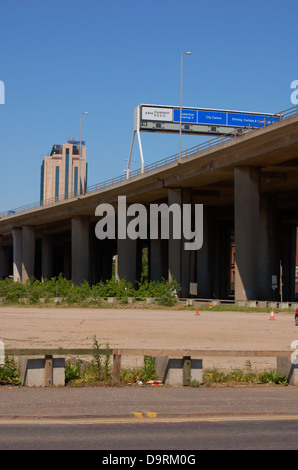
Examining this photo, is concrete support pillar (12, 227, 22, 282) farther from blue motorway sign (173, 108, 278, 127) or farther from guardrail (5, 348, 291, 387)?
guardrail (5, 348, 291, 387)

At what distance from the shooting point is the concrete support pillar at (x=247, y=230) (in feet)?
183

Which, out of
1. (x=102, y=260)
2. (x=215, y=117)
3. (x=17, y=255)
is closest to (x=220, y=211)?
(x=215, y=117)

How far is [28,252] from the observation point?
111562mm

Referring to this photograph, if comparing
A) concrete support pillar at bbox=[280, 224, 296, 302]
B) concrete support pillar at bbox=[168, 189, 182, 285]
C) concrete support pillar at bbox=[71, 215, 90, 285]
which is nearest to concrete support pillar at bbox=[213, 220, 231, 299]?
concrete support pillar at bbox=[280, 224, 296, 302]

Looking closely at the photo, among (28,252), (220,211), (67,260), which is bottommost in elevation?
(67,260)

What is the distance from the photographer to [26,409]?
11.5 m

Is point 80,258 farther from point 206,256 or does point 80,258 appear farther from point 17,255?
point 17,255

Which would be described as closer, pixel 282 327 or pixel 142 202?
pixel 282 327

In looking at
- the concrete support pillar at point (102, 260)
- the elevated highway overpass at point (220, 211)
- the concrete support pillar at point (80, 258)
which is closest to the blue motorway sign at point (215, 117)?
the elevated highway overpass at point (220, 211)

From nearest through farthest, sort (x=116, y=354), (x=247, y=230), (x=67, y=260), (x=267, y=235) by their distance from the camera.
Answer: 1. (x=116, y=354)
2. (x=247, y=230)
3. (x=267, y=235)
4. (x=67, y=260)

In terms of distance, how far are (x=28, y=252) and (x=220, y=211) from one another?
36958 mm
